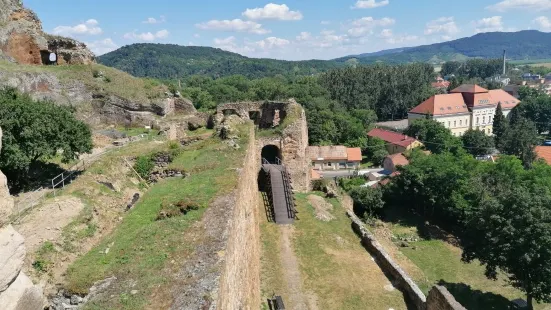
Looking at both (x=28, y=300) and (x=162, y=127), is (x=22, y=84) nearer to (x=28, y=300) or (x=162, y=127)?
(x=162, y=127)

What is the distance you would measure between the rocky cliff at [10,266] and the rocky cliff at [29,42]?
105ft

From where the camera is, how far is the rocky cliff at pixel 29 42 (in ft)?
104

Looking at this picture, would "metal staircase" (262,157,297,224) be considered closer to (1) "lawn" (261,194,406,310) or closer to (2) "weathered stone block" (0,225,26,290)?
(1) "lawn" (261,194,406,310)

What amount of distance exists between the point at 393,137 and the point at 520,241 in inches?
1926

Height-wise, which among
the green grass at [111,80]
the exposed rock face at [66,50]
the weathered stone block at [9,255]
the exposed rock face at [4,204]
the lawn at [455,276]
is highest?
the exposed rock face at [66,50]

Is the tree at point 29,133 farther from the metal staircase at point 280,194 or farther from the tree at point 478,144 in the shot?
the tree at point 478,144

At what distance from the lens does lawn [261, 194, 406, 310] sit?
57.3ft

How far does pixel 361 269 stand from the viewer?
20.1 m

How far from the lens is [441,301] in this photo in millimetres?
15422

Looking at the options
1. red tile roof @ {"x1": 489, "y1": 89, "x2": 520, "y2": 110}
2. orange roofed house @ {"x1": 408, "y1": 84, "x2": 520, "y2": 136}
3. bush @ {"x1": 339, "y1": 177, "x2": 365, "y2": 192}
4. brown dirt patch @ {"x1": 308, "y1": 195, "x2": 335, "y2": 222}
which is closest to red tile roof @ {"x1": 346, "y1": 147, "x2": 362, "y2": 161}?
bush @ {"x1": 339, "y1": 177, "x2": 365, "y2": 192}

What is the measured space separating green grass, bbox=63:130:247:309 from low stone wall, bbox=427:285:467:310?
888 cm

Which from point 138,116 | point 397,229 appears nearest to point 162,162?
point 138,116

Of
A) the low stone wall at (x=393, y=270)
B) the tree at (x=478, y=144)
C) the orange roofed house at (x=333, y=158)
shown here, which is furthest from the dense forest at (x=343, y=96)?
the low stone wall at (x=393, y=270)

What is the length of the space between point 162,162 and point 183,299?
45.2 feet
